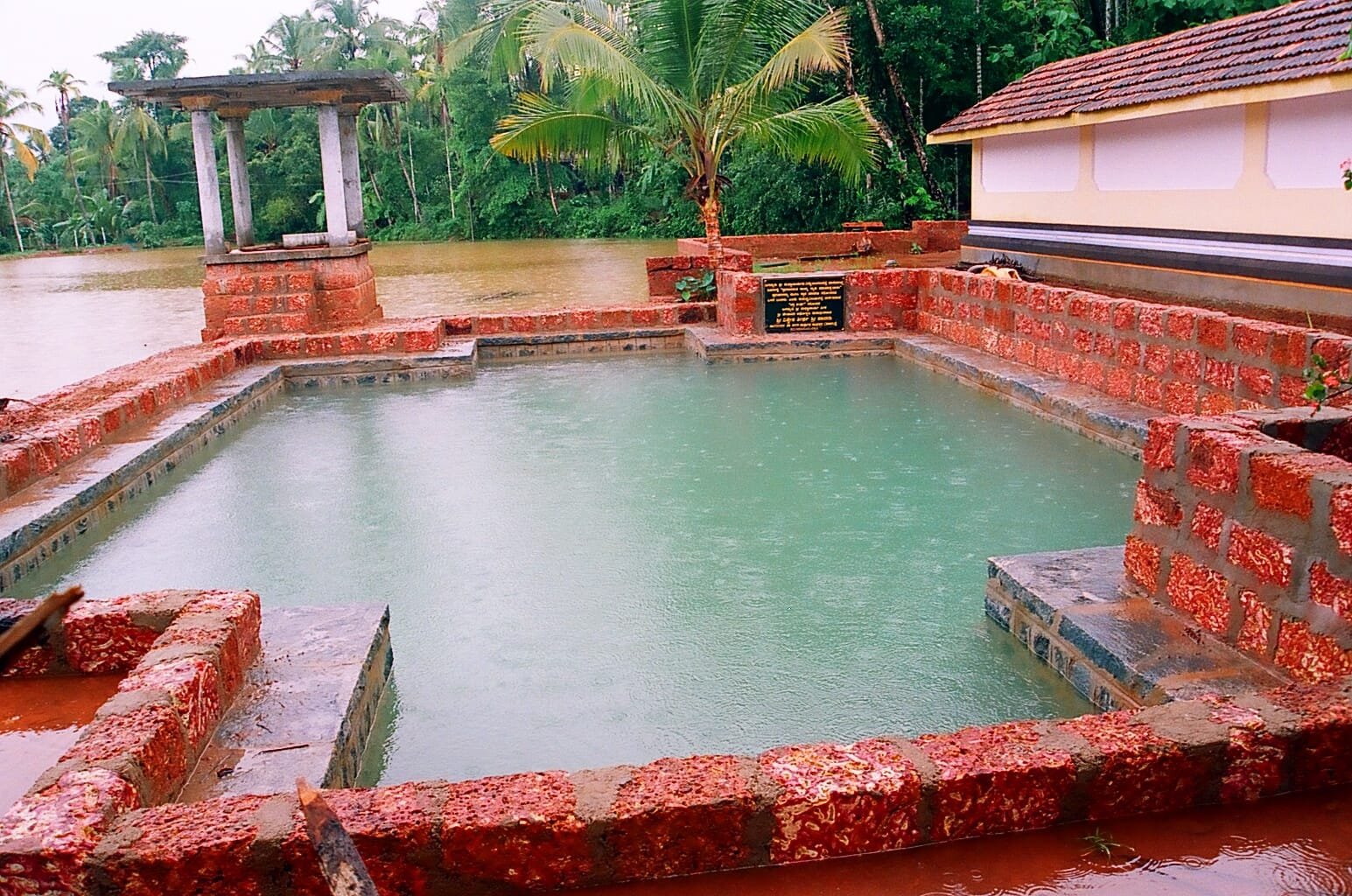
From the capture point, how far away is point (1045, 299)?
9.05 m

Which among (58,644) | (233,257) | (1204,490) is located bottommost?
(58,644)

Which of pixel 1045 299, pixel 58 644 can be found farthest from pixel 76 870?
pixel 1045 299

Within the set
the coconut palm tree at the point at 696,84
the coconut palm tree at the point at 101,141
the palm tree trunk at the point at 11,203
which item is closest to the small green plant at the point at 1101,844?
the coconut palm tree at the point at 696,84

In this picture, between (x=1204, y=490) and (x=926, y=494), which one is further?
(x=926, y=494)

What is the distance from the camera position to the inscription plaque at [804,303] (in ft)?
38.9

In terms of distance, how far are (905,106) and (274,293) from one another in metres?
12.9

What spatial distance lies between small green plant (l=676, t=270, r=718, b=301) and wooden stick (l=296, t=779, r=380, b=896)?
1239cm

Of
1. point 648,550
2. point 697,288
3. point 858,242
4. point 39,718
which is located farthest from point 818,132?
point 39,718

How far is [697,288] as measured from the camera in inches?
547

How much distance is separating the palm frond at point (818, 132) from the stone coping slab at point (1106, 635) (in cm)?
1165

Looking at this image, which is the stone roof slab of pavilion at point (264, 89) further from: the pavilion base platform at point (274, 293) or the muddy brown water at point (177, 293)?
the muddy brown water at point (177, 293)

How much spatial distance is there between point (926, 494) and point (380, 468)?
3495 millimetres

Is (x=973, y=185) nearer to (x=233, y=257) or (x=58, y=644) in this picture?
(x=233, y=257)

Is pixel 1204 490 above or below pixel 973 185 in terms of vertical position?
below
